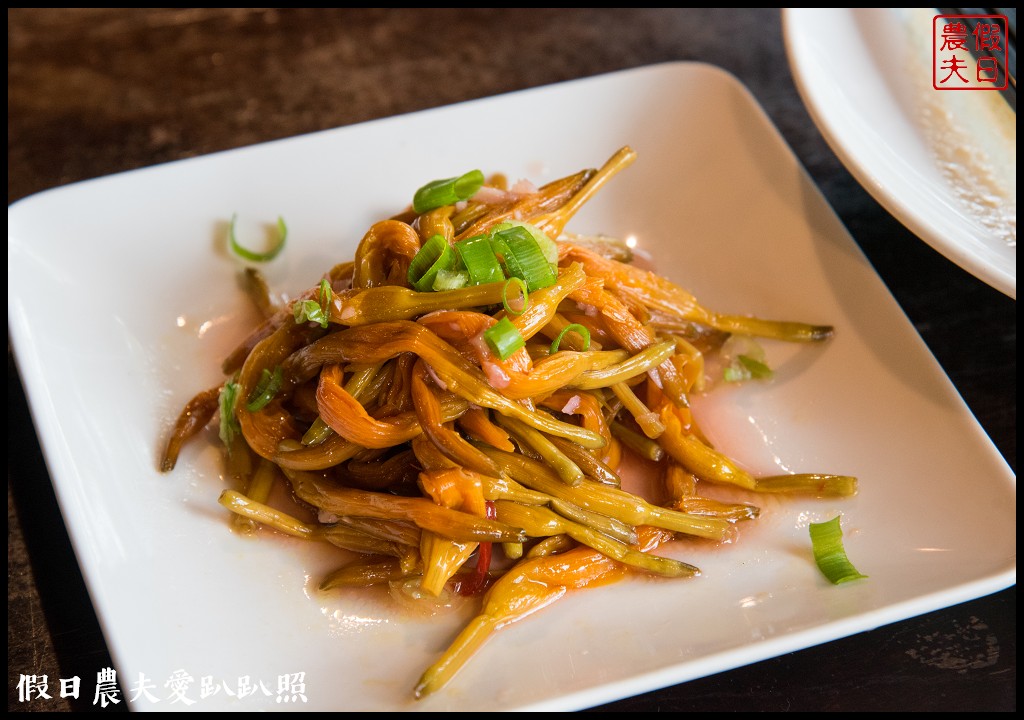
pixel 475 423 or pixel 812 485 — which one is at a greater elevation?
pixel 475 423

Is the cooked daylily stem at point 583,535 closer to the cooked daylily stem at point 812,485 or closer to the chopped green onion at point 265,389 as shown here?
the cooked daylily stem at point 812,485

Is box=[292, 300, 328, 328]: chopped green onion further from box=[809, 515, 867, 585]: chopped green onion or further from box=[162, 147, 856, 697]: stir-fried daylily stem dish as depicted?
box=[809, 515, 867, 585]: chopped green onion

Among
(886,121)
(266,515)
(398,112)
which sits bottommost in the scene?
(266,515)

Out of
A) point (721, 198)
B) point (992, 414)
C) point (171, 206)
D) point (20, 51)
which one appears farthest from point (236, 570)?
point (20, 51)

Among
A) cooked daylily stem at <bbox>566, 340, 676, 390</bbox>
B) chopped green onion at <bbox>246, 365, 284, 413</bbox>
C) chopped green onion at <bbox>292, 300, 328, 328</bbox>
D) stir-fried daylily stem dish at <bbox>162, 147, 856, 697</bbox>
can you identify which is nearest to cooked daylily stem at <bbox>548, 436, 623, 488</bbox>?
stir-fried daylily stem dish at <bbox>162, 147, 856, 697</bbox>

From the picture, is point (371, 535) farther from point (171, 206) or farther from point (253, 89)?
point (253, 89)

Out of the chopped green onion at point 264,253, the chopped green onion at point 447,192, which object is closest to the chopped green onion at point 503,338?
the chopped green onion at point 447,192

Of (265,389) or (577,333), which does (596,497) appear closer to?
(577,333)

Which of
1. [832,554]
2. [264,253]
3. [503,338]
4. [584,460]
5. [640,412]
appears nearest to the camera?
[503,338]

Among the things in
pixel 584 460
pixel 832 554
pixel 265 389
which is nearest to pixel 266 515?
pixel 265 389
